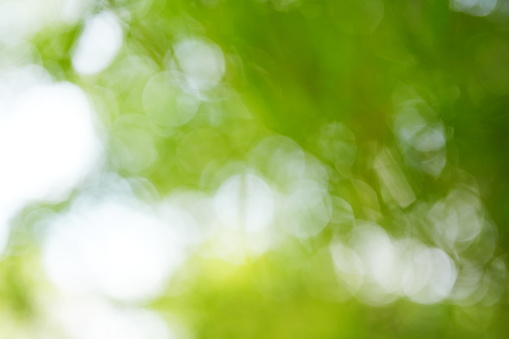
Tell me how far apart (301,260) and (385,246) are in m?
0.14

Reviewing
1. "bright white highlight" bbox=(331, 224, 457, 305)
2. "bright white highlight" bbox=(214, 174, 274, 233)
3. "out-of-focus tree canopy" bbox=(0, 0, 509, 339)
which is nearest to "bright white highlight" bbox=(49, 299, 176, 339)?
"out-of-focus tree canopy" bbox=(0, 0, 509, 339)

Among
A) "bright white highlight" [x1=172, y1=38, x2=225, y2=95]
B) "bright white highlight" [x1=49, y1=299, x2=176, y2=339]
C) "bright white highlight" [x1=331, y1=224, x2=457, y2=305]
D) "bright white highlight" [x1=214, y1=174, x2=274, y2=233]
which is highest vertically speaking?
"bright white highlight" [x1=214, y1=174, x2=274, y2=233]

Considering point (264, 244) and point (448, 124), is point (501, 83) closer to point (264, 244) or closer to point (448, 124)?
point (448, 124)

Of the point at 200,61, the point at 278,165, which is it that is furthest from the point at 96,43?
the point at 278,165

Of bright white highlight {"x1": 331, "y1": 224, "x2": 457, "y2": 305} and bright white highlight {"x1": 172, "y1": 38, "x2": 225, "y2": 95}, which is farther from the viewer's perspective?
bright white highlight {"x1": 331, "y1": 224, "x2": 457, "y2": 305}

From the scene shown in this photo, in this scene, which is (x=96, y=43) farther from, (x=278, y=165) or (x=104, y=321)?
(x=104, y=321)

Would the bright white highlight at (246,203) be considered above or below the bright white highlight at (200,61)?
above

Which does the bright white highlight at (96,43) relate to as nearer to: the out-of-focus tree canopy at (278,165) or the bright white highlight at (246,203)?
the out-of-focus tree canopy at (278,165)

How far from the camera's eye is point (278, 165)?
21.5 inches

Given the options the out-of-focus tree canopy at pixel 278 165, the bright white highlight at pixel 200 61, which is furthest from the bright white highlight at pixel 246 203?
the bright white highlight at pixel 200 61

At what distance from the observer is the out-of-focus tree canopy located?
353mm

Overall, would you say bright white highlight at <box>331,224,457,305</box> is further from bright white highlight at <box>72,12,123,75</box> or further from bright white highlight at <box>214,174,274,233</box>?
bright white highlight at <box>72,12,123,75</box>

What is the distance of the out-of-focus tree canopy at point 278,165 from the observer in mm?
353

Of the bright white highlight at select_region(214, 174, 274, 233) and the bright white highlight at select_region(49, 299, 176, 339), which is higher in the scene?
the bright white highlight at select_region(214, 174, 274, 233)
